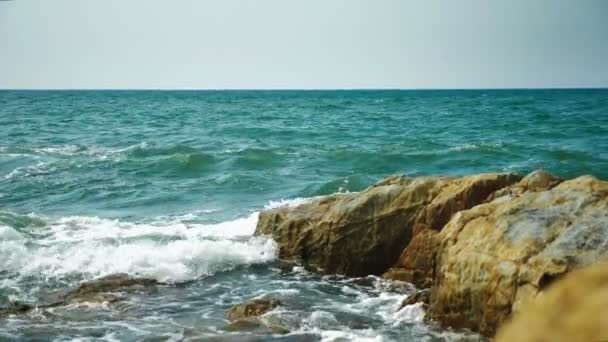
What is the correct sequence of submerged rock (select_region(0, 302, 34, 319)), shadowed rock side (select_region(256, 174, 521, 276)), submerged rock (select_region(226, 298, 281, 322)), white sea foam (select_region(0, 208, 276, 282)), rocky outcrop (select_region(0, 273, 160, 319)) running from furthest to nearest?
1. white sea foam (select_region(0, 208, 276, 282))
2. shadowed rock side (select_region(256, 174, 521, 276))
3. rocky outcrop (select_region(0, 273, 160, 319))
4. submerged rock (select_region(0, 302, 34, 319))
5. submerged rock (select_region(226, 298, 281, 322))

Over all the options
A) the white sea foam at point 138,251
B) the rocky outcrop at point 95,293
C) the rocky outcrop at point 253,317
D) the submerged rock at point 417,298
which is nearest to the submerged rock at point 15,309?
the rocky outcrop at point 95,293

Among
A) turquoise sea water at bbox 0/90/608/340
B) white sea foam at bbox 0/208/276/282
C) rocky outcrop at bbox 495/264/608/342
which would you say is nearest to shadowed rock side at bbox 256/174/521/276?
turquoise sea water at bbox 0/90/608/340

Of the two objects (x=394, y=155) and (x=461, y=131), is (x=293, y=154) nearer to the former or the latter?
(x=394, y=155)

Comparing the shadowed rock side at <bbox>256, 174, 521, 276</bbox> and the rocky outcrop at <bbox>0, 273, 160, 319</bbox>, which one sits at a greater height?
the shadowed rock side at <bbox>256, 174, 521, 276</bbox>

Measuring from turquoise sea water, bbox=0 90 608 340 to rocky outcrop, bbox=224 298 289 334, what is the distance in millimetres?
219

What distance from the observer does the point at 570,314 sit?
1772mm

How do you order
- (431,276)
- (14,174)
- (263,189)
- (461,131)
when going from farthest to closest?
(461,131)
(14,174)
(263,189)
(431,276)

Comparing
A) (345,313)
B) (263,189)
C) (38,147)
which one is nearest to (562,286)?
(345,313)

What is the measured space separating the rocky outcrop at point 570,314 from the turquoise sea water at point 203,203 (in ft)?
20.7

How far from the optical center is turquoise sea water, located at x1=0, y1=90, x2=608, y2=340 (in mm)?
8953

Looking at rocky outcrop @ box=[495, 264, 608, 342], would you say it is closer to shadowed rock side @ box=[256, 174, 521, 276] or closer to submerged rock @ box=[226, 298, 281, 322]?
submerged rock @ box=[226, 298, 281, 322]

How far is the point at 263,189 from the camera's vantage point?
66.2 feet

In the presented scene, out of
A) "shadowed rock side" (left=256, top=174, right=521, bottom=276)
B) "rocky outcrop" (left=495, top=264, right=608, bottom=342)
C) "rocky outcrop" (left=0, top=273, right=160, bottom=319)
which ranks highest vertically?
"rocky outcrop" (left=495, top=264, right=608, bottom=342)

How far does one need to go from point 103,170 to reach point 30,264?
12.4 meters
